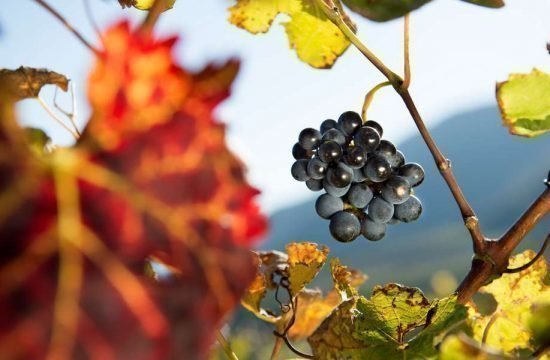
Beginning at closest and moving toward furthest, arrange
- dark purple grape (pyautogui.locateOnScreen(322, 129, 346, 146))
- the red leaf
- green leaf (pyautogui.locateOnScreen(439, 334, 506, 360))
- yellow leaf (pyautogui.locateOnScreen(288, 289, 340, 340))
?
the red leaf
green leaf (pyautogui.locateOnScreen(439, 334, 506, 360))
dark purple grape (pyautogui.locateOnScreen(322, 129, 346, 146))
yellow leaf (pyautogui.locateOnScreen(288, 289, 340, 340))

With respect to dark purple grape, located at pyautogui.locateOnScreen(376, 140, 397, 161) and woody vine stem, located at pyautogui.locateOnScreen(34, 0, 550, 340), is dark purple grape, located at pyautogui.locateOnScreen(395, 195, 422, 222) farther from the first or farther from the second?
woody vine stem, located at pyautogui.locateOnScreen(34, 0, 550, 340)

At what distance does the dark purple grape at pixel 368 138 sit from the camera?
32.1 inches

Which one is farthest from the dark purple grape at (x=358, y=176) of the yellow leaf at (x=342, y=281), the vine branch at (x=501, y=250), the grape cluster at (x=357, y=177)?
the vine branch at (x=501, y=250)

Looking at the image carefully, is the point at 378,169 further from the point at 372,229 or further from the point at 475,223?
the point at 475,223

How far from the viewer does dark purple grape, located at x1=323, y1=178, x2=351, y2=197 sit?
842mm

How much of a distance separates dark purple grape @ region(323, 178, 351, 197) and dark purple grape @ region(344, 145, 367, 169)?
0.03 meters

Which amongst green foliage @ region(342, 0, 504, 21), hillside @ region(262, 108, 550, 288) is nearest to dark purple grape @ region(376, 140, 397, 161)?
green foliage @ region(342, 0, 504, 21)

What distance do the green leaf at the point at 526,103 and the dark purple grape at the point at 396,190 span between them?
6.4 inches

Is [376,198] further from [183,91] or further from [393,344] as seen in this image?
[183,91]

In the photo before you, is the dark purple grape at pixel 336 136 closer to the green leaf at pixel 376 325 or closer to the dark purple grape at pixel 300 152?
the dark purple grape at pixel 300 152

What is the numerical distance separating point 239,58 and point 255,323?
45.0 ft

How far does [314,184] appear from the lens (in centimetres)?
86

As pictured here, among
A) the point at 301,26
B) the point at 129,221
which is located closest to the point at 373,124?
the point at 301,26

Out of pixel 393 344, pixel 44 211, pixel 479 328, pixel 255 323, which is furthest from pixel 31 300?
pixel 255 323
